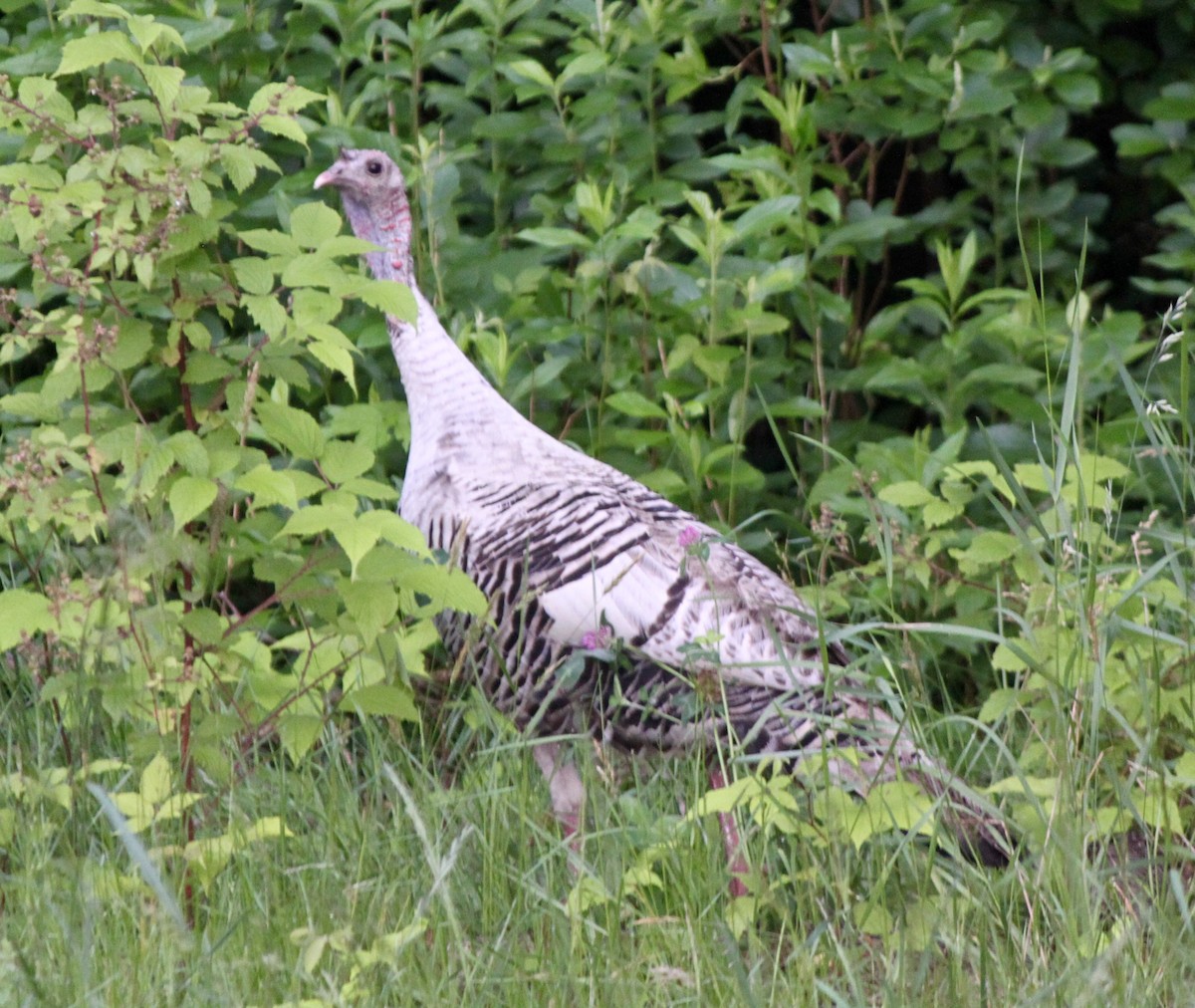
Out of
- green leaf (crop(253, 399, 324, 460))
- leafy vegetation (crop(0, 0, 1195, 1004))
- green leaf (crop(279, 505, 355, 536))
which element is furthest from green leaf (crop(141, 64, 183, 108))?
green leaf (crop(279, 505, 355, 536))

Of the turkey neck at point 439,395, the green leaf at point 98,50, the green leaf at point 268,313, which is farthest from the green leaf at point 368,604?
the turkey neck at point 439,395

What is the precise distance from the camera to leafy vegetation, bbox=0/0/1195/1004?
227 centimetres

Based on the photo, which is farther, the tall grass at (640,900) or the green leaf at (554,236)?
the green leaf at (554,236)

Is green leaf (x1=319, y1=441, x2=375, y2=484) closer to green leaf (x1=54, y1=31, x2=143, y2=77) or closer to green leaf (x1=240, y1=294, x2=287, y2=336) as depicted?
green leaf (x1=240, y1=294, x2=287, y2=336)

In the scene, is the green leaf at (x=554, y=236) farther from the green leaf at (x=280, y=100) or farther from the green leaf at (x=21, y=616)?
the green leaf at (x=21, y=616)

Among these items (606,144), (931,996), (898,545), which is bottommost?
(898,545)

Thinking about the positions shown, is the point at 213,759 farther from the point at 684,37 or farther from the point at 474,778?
the point at 684,37

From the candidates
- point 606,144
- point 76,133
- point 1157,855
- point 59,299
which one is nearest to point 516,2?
point 606,144

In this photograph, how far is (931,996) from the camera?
7.09ft

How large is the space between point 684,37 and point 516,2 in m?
0.45

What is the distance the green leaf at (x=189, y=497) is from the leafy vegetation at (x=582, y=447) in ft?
0.06

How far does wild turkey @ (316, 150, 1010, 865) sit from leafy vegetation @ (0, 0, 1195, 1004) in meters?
0.13

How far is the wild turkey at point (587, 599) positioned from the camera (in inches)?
117

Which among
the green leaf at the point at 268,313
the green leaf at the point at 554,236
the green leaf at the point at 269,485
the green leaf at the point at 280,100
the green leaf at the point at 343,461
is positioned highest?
the green leaf at the point at 280,100
